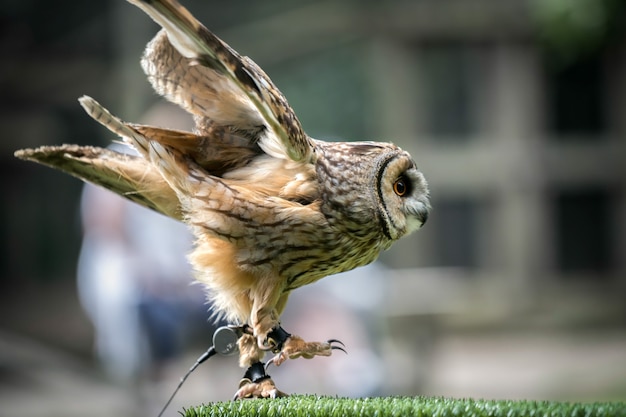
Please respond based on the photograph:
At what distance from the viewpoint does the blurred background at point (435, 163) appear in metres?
7.34

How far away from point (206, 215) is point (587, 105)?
747cm

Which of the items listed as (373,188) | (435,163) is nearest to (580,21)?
(435,163)

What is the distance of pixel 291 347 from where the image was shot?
1988 mm

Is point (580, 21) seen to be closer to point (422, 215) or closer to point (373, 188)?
point (422, 215)

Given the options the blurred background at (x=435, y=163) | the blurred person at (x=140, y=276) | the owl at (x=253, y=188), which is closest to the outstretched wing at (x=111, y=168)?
the owl at (x=253, y=188)

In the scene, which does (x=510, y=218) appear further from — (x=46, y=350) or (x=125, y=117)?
(x=46, y=350)

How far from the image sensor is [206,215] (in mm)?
2057

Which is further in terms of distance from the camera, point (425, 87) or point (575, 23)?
point (425, 87)

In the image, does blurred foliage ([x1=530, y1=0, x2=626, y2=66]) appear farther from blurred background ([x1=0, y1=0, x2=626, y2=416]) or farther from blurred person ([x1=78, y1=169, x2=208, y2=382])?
blurred person ([x1=78, y1=169, x2=208, y2=382])

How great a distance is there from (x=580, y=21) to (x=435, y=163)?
224 centimetres

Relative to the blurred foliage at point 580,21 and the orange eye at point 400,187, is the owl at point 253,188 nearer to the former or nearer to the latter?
the orange eye at point 400,187

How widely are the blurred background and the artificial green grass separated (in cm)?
461

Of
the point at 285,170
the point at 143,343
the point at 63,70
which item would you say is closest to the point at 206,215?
the point at 285,170

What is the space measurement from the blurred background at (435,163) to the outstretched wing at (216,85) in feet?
14.7
